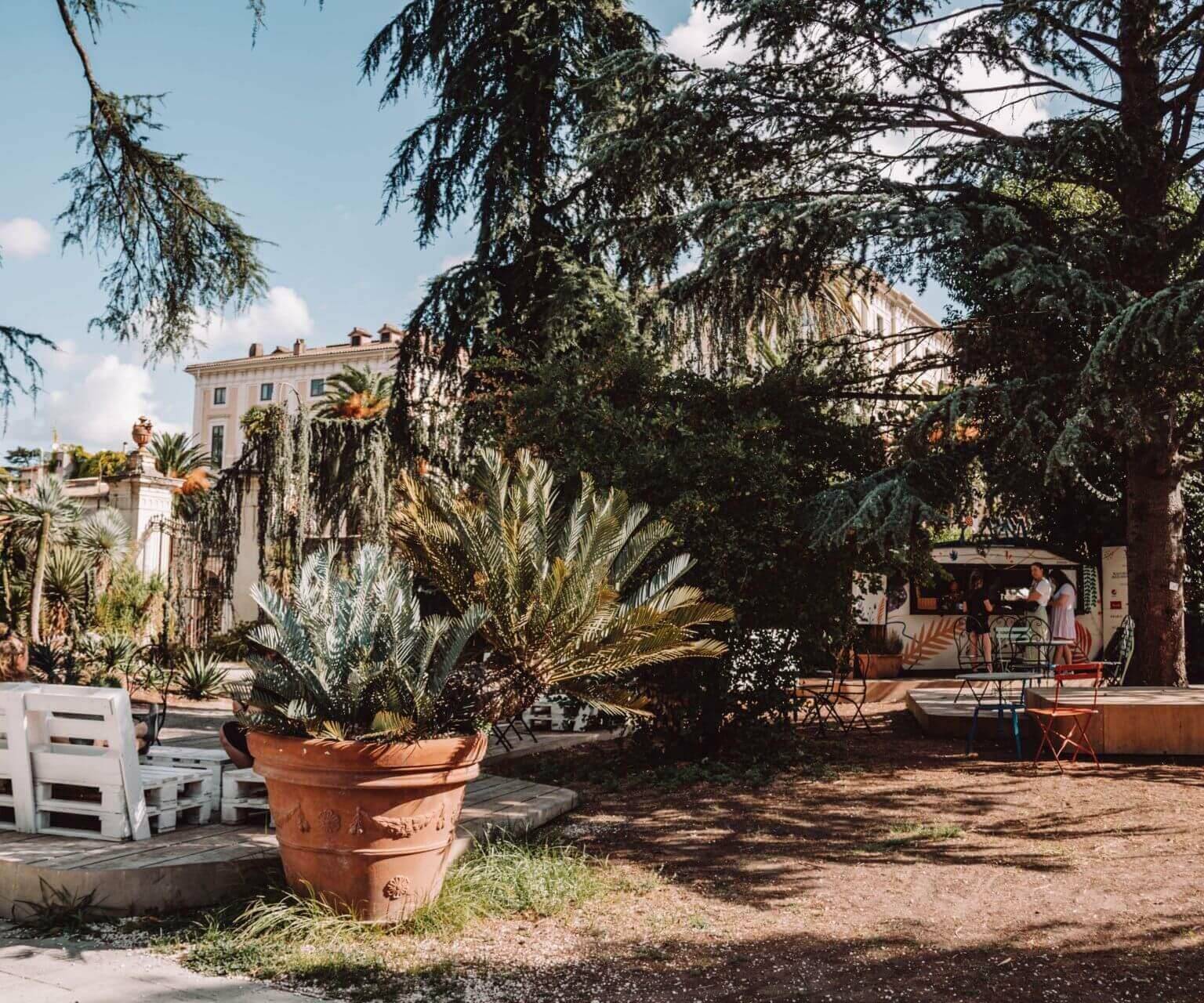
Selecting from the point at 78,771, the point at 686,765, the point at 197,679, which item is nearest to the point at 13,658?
the point at 197,679

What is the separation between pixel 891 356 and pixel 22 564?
13.5m

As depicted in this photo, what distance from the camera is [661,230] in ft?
36.1

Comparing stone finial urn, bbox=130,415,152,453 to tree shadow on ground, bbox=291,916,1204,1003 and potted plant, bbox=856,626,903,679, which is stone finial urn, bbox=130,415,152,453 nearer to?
potted plant, bbox=856,626,903,679

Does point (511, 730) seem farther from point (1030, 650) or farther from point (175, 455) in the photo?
point (175, 455)

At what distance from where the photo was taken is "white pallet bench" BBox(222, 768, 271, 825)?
233 inches

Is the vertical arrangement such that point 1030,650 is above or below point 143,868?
above

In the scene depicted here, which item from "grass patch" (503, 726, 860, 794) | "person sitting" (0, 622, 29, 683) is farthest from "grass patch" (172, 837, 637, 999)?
"person sitting" (0, 622, 29, 683)

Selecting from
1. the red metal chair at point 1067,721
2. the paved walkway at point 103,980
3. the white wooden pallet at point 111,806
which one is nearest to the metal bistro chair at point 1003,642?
the red metal chair at point 1067,721

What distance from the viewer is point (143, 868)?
485 centimetres

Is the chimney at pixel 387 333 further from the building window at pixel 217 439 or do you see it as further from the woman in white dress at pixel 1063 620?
the woman in white dress at pixel 1063 620

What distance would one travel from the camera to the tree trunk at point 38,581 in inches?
603

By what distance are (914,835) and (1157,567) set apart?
239 inches

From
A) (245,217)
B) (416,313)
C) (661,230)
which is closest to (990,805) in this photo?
(661,230)

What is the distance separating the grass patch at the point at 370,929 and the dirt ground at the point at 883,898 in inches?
6.5
